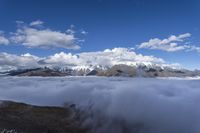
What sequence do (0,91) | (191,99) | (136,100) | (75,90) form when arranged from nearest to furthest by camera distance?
(191,99) < (136,100) < (75,90) < (0,91)

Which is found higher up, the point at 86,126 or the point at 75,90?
the point at 75,90

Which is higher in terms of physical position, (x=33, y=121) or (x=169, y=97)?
(x=169, y=97)

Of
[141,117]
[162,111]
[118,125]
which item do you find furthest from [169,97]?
[118,125]

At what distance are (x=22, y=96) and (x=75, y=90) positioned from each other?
25.9 m

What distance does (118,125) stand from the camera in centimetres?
8069

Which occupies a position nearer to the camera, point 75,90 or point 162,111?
point 162,111

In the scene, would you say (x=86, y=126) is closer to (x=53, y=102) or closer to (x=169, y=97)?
(x=169, y=97)

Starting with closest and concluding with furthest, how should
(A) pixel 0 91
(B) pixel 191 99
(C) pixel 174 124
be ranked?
1. (C) pixel 174 124
2. (B) pixel 191 99
3. (A) pixel 0 91

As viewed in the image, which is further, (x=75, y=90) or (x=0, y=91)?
(x=0, y=91)

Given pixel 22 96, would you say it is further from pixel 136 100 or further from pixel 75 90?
pixel 136 100

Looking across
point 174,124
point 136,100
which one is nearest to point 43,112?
point 136,100

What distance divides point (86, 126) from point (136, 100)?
17.4 metres

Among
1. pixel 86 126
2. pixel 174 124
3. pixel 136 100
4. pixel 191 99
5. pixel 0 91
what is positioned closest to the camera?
pixel 174 124

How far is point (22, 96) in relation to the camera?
13562 centimetres
